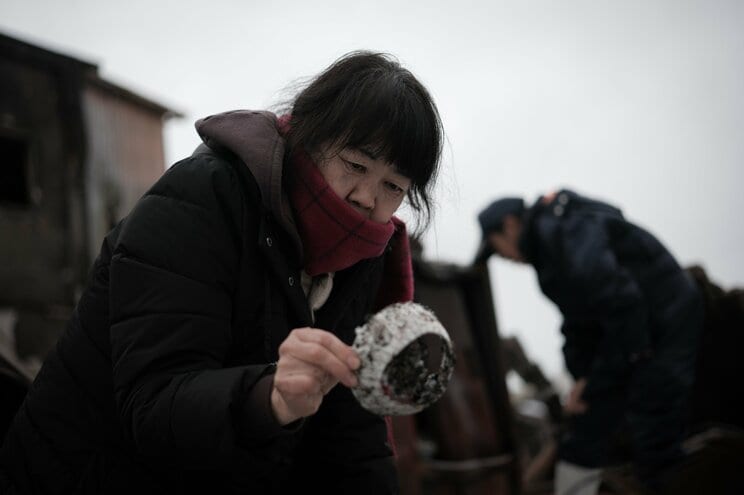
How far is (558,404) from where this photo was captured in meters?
5.12

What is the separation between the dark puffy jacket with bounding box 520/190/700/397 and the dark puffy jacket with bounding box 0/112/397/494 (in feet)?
6.64

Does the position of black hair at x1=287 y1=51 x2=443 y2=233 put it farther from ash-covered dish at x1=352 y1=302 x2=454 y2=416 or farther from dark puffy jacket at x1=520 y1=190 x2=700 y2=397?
dark puffy jacket at x1=520 y1=190 x2=700 y2=397

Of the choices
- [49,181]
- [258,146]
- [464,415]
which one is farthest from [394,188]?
[49,181]

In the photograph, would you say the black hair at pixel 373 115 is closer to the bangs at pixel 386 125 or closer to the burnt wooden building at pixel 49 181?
the bangs at pixel 386 125

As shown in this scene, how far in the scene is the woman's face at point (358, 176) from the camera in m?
1.28

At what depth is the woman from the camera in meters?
1.00

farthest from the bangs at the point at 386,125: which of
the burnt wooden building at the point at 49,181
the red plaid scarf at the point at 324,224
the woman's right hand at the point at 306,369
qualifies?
the burnt wooden building at the point at 49,181

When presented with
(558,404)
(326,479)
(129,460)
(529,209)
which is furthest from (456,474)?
(129,460)

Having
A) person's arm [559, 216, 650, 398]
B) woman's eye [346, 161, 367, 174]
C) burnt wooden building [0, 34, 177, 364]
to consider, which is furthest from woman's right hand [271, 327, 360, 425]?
burnt wooden building [0, 34, 177, 364]

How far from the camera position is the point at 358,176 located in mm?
1305

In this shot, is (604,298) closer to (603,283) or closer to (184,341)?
(603,283)

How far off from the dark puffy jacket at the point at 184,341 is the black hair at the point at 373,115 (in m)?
0.11

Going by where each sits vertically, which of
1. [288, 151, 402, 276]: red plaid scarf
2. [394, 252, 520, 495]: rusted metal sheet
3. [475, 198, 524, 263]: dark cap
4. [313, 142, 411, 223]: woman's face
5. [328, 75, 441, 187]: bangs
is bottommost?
[394, 252, 520, 495]: rusted metal sheet

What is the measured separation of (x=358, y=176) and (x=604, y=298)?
2197mm
